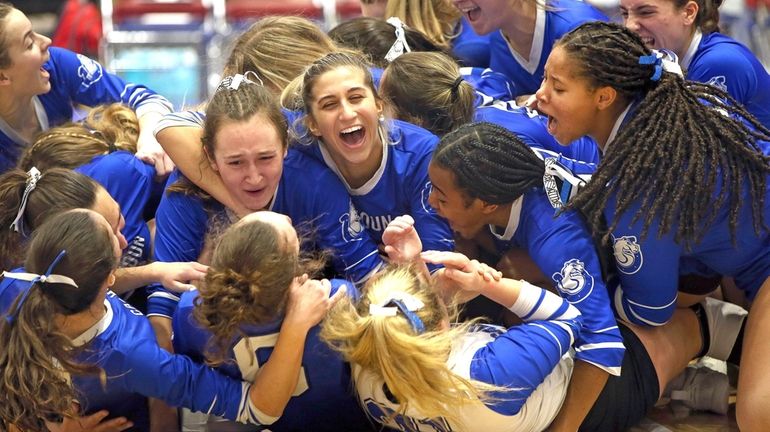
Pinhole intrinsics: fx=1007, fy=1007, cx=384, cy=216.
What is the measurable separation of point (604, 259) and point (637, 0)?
974 mm

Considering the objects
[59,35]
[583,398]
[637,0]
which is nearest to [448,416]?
[583,398]

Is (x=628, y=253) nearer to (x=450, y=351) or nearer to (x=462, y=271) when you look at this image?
(x=462, y=271)

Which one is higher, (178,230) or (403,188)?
(403,188)

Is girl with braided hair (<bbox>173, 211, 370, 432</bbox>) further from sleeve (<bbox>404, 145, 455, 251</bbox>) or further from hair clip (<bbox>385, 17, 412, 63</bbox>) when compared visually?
hair clip (<bbox>385, 17, 412, 63</bbox>)

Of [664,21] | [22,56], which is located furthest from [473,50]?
[22,56]

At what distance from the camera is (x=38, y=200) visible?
9.11ft

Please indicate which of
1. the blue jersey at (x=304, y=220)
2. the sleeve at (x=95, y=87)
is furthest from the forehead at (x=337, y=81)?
the sleeve at (x=95, y=87)

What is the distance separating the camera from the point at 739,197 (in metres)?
2.57

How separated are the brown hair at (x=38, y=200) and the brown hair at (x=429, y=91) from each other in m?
0.96

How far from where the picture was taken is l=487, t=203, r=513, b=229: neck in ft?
9.08

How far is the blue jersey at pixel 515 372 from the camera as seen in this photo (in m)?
2.38

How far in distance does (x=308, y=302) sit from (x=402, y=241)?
0.34 m

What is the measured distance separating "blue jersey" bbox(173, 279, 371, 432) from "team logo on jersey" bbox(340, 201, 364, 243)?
301mm

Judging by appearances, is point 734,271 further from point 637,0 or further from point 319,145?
point 319,145
